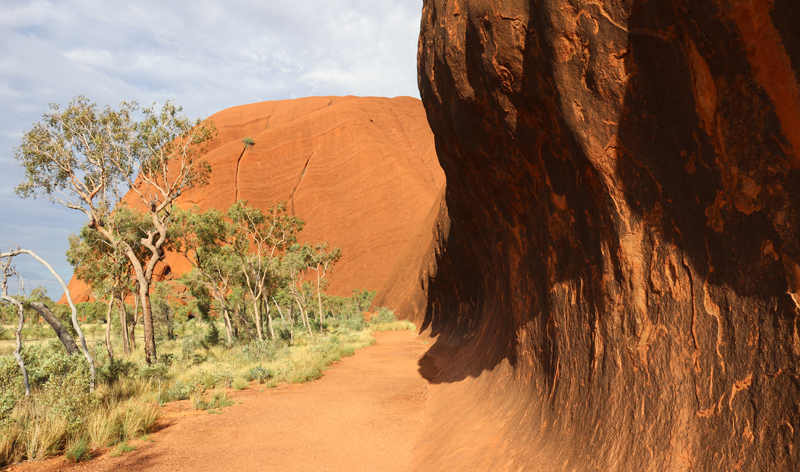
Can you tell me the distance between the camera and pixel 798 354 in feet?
7.41

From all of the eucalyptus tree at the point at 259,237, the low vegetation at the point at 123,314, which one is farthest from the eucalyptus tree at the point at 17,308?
the eucalyptus tree at the point at 259,237

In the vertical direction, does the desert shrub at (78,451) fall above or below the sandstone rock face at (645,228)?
below

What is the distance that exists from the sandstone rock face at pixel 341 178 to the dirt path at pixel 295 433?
42839 mm

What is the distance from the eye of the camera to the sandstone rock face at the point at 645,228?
2486mm

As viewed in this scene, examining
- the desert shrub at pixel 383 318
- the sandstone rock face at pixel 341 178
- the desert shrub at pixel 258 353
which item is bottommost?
the desert shrub at pixel 383 318

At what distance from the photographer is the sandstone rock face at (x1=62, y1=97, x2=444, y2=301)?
191 feet

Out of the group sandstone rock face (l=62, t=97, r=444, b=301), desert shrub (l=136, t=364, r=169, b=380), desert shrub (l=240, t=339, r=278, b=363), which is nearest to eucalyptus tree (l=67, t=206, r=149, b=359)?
desert shrub (l=240, t=339, r=278, b=363)

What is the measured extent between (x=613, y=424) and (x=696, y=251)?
4.86ft

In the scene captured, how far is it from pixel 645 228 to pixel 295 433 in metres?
6.73

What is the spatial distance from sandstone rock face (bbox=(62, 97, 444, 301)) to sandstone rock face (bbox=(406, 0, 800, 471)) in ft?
159

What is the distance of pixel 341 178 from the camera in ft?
218

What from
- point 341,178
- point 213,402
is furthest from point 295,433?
point 341,178

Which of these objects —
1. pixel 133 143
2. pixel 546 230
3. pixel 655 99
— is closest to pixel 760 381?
pixel 655 99

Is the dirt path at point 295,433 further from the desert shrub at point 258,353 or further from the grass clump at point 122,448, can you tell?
the desert shrub at point 258,353
